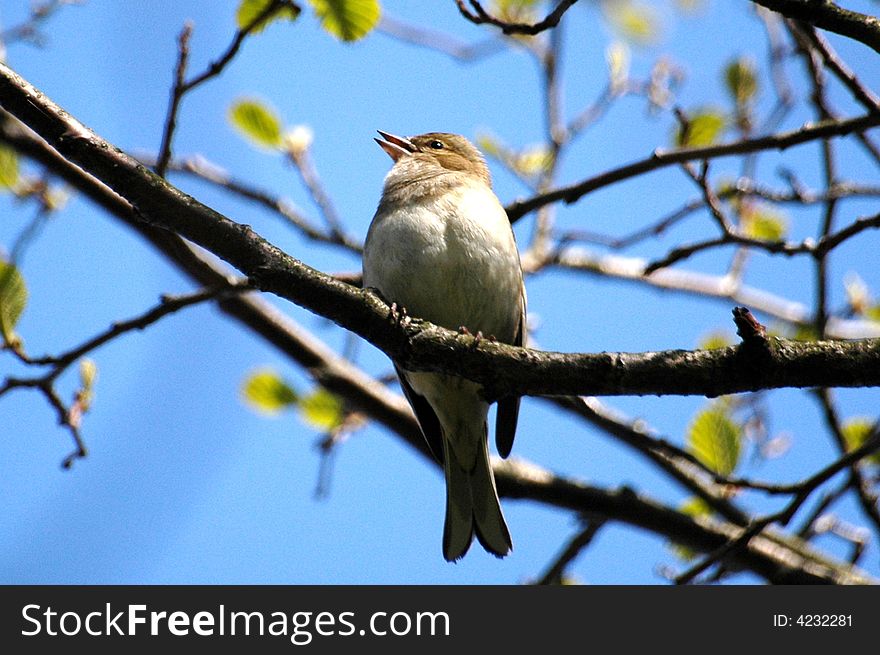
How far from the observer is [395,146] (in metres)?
7.42

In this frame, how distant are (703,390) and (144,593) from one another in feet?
11.2

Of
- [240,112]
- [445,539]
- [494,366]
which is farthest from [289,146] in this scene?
[494,366]

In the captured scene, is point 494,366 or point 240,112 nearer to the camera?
point 494,366

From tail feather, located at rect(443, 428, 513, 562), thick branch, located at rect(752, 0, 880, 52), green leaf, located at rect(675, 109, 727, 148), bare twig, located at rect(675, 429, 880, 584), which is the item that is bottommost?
bare twig, located at rect(675, 429, 880, 584)

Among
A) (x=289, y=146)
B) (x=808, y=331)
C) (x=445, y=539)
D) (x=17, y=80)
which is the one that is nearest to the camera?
(x=17, y=80)

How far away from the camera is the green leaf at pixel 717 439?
5.57 metres

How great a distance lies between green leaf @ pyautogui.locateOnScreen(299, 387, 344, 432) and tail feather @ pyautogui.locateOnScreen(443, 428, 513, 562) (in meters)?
1.11

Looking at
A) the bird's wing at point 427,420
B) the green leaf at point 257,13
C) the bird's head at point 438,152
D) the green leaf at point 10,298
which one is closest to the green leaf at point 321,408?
the bird's wing at point 427,420

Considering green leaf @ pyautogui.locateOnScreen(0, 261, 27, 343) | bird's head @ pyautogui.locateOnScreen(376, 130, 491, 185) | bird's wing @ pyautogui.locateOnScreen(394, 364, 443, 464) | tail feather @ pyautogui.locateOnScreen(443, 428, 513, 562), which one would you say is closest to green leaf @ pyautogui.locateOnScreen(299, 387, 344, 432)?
bird's wing @ pyautogui.locateOnScreen(394, 364, 443, 464)

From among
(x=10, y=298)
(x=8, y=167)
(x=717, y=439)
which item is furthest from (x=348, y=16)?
(x=717, y=439)

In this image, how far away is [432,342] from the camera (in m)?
3.95

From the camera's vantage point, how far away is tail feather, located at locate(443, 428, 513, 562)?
565cm

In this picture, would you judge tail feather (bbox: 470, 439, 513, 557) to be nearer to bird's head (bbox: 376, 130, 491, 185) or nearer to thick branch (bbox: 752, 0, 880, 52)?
bird's head (bbox: 376, 130, 491, 185)

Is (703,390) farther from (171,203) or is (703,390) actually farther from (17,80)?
(17,80)
